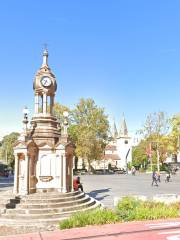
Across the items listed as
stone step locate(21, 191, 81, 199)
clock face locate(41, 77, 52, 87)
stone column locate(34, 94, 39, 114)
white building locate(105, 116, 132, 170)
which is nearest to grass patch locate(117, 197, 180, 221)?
stone step locate(21, 191, 81, 199)

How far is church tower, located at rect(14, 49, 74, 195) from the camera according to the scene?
60.8 feet

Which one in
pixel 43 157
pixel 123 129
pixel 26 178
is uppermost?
pixel 123 129

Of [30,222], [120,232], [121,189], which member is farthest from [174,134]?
[120,232]

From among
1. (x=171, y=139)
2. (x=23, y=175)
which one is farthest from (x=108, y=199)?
(x=171, y=139)

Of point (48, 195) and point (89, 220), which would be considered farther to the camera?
point (48, 195)

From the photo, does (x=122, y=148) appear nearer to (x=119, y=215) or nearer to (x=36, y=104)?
(x=36, y=104)

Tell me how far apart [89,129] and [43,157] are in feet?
130

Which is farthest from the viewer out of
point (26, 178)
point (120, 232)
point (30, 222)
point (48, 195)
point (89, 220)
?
point (26, 178)

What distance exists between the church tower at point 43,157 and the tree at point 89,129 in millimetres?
36619

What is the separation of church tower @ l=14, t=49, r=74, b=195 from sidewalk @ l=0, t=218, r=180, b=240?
7.60 metres

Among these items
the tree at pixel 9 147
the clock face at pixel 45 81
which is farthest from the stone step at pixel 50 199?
the tree at pixel 9 147

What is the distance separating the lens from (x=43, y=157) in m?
19.2

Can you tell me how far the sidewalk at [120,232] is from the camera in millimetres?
10078

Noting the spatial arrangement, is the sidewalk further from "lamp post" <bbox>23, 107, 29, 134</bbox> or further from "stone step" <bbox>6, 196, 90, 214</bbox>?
"lamp post" <bbox>23, 107, 29, 134</bbox>
